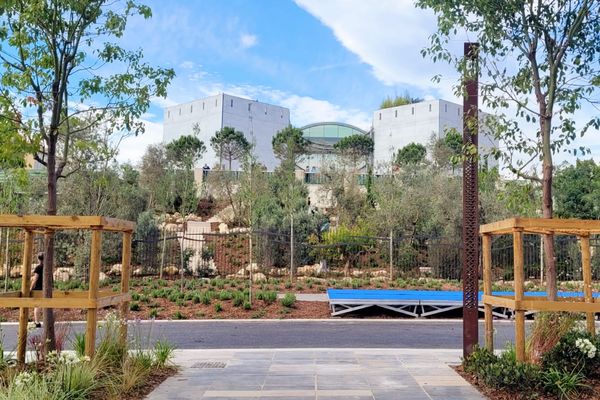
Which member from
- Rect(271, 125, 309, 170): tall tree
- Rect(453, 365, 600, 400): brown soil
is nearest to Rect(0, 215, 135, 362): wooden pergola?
Rect(453, 365, 600, 400): brown soil

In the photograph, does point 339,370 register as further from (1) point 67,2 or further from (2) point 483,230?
(1) point 67,2

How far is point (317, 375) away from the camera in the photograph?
6879 mm

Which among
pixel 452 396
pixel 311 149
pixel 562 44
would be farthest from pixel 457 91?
pixel 311 149

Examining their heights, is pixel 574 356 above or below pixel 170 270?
below

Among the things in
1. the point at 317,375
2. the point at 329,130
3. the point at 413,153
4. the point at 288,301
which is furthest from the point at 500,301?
the point at 329,130

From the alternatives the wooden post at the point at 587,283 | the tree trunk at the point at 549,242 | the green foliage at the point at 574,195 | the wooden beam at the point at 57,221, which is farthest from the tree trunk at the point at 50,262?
the green foliage at the point at 574,195

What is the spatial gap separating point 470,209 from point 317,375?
3.09 m

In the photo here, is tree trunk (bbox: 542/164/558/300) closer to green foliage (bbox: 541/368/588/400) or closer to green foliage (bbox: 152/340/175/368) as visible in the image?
green foliage (bbox: 541/368/588/400)

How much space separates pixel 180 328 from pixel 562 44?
9.02 meters

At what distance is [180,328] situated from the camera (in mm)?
11711

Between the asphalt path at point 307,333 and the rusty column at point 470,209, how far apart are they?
260 centimetres

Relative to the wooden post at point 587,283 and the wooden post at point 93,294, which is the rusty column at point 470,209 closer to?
the wooden post at point 587,283

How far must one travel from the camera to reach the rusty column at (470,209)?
733cm

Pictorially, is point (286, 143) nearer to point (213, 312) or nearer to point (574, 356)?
point (213, 312)
